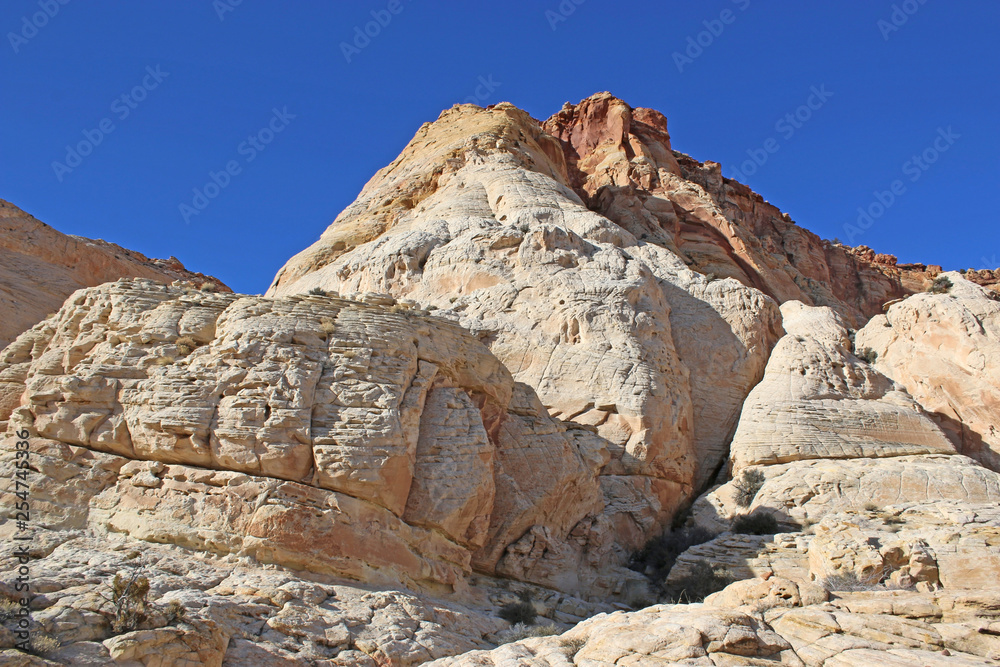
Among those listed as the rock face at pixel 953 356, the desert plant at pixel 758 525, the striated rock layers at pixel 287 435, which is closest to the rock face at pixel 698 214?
the rock face at pixel 953 356

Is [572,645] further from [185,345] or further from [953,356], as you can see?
[953,356]

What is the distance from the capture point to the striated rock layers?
9.90m

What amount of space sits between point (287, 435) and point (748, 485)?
35.2 feet

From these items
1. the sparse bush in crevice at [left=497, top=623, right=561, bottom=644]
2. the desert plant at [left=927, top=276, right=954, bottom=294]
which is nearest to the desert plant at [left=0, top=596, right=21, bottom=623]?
the sparse bush in crevice at [left=497, top=623, right=561, bottom=644]

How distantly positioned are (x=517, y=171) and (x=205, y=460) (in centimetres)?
1885

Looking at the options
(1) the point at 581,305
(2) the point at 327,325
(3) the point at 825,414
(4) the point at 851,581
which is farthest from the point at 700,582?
(1) the point at 581,305

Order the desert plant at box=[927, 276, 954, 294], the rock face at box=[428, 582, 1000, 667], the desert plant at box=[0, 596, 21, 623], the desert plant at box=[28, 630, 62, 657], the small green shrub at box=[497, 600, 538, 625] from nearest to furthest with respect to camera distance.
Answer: the desert plant at box=[28, 630, 62, 657]
the desert plant at box=[0, 596, 21, 623]
the rock face at box=[428, 582, 1000, 667]
the small green shrub at box=[497, 600, 538, 625]
the desert plant at box=[927, 276, 954, 294]

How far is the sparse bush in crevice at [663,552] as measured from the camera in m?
13.8

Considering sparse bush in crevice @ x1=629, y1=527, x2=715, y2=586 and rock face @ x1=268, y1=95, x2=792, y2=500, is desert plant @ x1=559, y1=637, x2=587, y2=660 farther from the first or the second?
rock face @ x1=268, y1=95, x2=792, y2=500

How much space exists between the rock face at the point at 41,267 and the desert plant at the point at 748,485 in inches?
556

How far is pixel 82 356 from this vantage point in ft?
37.6

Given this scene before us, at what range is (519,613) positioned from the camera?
1111 centimetres

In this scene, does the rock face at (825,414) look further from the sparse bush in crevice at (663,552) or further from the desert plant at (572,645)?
the desert plant at (572,645)

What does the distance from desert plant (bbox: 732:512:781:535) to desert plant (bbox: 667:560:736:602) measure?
5.28 ft
